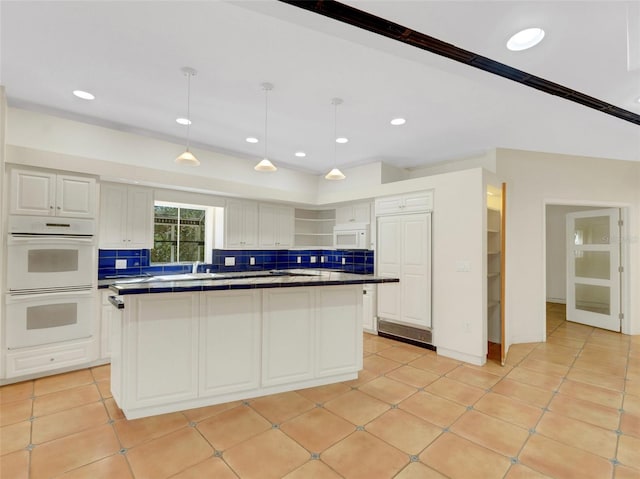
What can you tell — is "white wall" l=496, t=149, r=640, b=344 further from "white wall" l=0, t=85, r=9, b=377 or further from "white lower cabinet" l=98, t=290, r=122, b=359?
"white wall" l=0, t=85, r=9, b=377

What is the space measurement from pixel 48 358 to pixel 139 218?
1790 mm

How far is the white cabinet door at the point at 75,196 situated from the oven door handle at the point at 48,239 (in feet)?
0.79

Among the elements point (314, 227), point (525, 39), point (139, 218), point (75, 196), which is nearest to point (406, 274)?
point (314, 227)

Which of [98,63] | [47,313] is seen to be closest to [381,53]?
[98,63]

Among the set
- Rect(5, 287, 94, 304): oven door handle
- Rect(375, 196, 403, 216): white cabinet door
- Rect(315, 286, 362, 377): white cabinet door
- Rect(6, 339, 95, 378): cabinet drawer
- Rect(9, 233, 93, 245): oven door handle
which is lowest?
Rect(6, 339, 95, 378): cabinet drawer

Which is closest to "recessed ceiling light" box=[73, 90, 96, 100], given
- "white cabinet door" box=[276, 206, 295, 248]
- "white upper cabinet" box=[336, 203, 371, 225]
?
"white cabinet door" box=[276, 206, 295, 248]

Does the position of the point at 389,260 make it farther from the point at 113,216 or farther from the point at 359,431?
the point at 113,216

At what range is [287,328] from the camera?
2.86m

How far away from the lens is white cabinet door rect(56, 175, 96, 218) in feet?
10.7

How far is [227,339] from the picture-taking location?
2.64m

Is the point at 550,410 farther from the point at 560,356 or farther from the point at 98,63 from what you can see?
the point at 98,63

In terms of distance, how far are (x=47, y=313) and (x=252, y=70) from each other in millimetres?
3170

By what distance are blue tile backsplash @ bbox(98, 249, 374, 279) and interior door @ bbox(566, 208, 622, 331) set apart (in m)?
3.90

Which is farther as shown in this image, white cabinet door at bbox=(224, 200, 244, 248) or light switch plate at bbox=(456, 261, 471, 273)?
white cabinet door at bbox=(224, 200, 244, 248)
